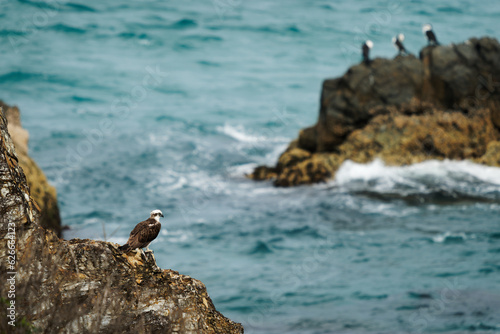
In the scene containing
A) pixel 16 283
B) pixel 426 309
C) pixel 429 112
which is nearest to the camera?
pixel 16 283

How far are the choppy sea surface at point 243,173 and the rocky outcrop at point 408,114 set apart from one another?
77 cm

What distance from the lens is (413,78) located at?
2491cm

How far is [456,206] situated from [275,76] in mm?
29552

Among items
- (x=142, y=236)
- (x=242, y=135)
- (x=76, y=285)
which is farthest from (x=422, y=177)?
(x=76, y=285)

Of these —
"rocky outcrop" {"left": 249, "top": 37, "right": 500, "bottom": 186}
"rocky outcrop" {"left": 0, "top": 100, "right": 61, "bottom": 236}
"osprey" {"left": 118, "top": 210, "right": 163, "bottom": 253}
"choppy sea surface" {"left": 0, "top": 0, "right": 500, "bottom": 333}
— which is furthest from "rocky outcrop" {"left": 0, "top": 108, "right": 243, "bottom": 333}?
"rocky outcrop" {"left": 249, "top": 37, "right": 500, "bottom": 186}

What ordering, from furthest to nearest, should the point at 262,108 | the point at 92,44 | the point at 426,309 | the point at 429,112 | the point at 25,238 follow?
the point at 92,44, the point at 262,108, the point at 429,112, the point at 426,309, the point at 25,238

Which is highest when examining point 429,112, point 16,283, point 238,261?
point 16,283

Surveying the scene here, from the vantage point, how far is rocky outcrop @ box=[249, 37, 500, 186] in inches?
942

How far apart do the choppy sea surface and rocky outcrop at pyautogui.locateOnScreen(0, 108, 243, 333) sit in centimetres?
157

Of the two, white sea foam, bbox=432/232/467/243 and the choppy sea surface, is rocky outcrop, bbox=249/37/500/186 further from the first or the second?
white sea foam, bbox=432/232/467/243

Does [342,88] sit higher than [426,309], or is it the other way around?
[342,88]

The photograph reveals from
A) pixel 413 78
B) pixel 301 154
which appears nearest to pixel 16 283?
pixel 301 154

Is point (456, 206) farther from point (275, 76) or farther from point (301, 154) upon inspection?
point (275, 76)

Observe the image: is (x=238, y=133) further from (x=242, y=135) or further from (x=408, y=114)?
(x=408, y=114)
